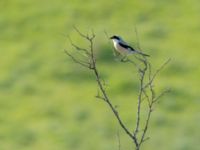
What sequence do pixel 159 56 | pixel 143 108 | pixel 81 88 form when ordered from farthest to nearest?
1. pixel 159 56
2. pixel 81 88
3. pixel 143 108

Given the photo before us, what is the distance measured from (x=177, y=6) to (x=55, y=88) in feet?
21.2

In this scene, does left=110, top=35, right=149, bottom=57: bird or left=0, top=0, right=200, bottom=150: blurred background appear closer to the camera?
left=110, top=35, right=149, bottom=57: bird

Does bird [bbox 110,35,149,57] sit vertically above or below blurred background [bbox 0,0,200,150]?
below

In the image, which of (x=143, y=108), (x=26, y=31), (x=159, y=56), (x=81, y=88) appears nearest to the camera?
(x=143, y=108)

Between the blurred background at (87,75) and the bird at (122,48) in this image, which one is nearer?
the bird at (122,48)

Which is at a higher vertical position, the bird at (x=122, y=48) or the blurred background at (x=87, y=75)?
the blurred background at (x=87, y=75)

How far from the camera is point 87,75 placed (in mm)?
25953

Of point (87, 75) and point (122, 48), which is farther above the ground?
point (87, 75)

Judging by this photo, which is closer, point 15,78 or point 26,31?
point 15,78

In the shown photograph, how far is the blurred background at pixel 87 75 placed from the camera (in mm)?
22984

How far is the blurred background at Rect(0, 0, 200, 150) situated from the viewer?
22984mm

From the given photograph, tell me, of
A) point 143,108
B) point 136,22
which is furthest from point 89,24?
point 143,108

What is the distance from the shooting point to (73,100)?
25.2m

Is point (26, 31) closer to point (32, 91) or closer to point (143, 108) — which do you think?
point (32, 91)
